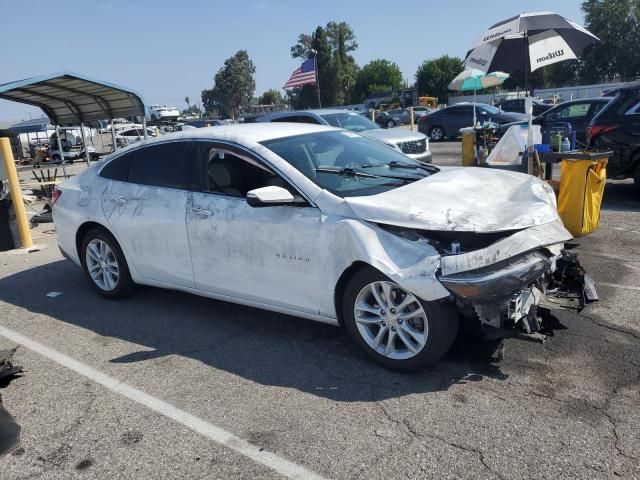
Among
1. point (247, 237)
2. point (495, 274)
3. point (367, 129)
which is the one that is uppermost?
point (367, 129)

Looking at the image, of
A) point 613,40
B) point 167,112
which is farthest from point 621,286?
point 613,40

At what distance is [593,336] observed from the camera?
13.2 ft

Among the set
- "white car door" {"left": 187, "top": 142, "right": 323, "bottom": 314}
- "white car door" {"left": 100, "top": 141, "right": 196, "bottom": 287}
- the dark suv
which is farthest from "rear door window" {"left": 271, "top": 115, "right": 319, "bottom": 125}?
"white car door" {"left": 187, "top": 142, "right": 323, "bottom": 314}

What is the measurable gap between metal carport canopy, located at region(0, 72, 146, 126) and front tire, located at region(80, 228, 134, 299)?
618 centimetres

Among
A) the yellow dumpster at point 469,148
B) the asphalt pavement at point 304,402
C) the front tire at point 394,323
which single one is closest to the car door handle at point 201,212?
the asphalt pavement at point 304,402

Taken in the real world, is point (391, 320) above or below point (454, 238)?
below

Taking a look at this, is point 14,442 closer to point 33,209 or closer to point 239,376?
point 239,376

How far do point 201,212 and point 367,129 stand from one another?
29.0 ft

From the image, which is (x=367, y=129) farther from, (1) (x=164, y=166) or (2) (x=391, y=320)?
(2) (x=391, y=320)

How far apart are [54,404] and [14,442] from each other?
0.57 meters

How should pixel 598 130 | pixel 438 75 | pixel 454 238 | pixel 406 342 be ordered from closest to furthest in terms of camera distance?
pixel 454 238 → pixel 406 342 → pixel 598 130 → pixel 438 75

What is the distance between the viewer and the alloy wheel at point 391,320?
3.52m

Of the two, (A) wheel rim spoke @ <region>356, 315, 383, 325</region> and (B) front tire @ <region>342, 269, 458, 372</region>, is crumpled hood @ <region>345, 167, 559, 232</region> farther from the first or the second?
(A) wheel rim spoke @ <region>356, 315, 383, 325</region>

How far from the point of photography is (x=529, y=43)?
33.4ft
